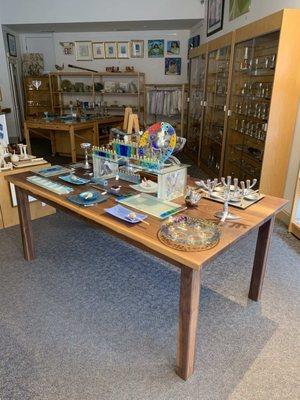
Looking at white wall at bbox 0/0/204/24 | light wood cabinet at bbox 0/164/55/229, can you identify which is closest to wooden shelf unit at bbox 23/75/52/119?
white wall at bbox 0/0/204/24

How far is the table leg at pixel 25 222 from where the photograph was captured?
2363 millimetres

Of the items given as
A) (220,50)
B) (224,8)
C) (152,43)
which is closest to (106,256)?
(220,50)

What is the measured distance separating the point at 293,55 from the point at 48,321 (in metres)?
3.11

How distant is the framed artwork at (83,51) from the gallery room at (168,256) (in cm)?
393

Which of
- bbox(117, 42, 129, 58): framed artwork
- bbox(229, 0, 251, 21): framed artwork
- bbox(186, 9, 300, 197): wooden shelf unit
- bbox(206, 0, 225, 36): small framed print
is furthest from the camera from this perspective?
bbox(117, 42, 129, 58): framed artwork

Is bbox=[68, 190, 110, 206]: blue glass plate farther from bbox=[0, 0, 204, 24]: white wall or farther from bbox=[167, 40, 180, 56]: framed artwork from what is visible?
bbox=[167, 40, 180, 56]: framed artwork

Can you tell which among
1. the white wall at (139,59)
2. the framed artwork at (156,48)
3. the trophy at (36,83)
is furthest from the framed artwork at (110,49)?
the trophy at (36,83)

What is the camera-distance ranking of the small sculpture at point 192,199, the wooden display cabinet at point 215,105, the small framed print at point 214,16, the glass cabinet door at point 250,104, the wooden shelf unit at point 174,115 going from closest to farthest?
the small sculpture at point 192,199 < the glass cabinet door at point 250,104 < the wooden display cabinet at point 215,105 < the small framed print at point 214,16 < the wooden shelf unit at point 174,115

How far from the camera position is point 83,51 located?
24.7ft

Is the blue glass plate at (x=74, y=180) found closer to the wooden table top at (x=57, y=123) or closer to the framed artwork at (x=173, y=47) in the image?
the wooden table top at (x=57, y=123)

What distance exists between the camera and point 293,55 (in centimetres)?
291

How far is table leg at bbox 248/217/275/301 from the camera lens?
74.3 inches

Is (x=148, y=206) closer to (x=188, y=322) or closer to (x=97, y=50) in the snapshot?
(x=188, y=322)

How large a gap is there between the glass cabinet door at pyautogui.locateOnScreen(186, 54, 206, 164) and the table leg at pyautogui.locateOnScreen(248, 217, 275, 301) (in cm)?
400
